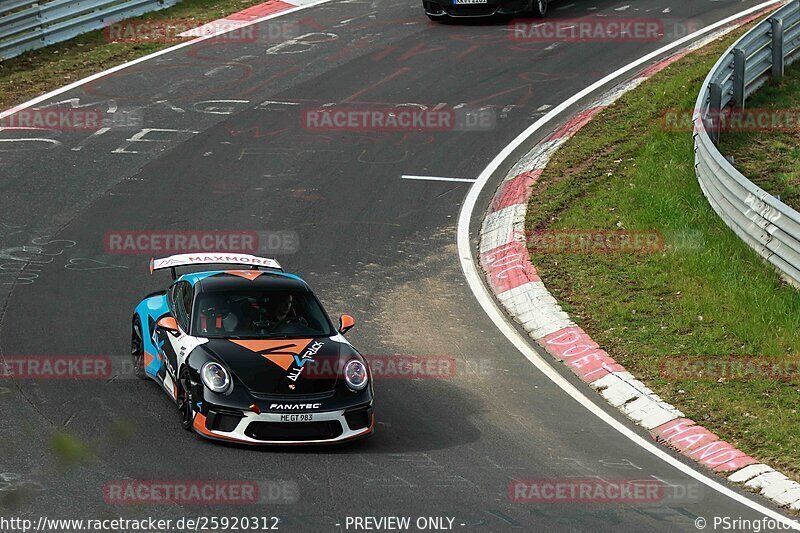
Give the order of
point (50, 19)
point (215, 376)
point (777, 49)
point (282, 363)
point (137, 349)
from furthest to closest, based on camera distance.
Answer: point (50, 19) < point (777, 49) < point (137, 349) < point (282, 363) < point (215, 376)

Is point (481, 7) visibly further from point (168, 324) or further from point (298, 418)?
point (298, 418)

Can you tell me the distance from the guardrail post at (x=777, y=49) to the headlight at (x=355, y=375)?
41.7 ft

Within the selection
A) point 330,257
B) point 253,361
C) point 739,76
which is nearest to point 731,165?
point 739,76

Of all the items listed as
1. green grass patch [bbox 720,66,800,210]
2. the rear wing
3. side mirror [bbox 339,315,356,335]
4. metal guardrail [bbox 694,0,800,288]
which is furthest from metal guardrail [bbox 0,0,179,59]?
side mirror [bbox 339,315,356,335]

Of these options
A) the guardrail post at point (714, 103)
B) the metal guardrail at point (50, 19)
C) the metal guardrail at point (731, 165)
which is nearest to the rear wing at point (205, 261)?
the metal guardrail at point (731, 165)

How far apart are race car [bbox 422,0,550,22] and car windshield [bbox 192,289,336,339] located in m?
14.0

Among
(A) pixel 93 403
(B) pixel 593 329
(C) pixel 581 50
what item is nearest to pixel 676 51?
(C) pixel 581 50

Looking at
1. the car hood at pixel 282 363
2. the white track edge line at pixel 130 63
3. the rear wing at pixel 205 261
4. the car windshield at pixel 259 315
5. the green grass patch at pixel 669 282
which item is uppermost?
the white track edge line at pixel 130 63

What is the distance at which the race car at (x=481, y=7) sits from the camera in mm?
23859

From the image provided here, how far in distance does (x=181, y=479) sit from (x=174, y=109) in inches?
470

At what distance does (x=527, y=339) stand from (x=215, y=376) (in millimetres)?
4433

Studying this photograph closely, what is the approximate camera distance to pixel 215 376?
32.8ft

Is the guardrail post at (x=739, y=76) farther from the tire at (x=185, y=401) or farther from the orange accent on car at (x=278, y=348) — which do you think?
the tire at (x=185, y=401)

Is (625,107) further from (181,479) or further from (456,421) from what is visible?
(181,479)
